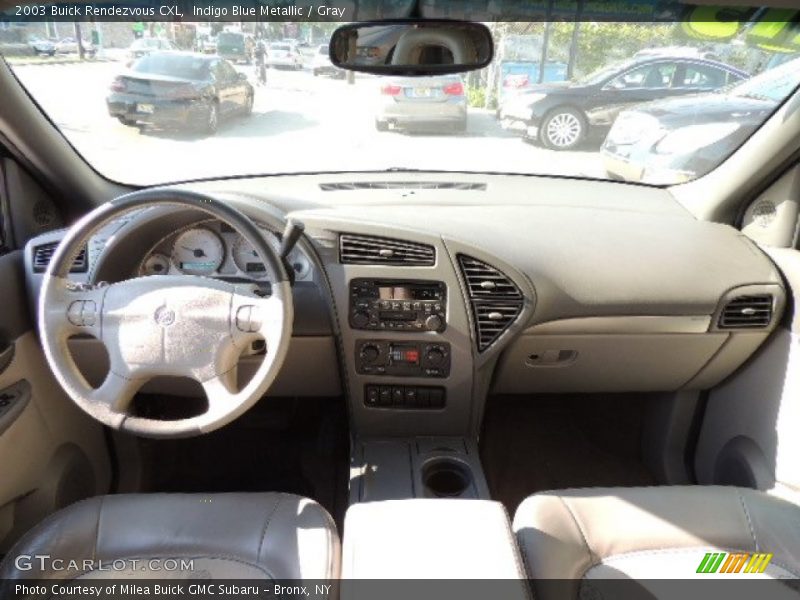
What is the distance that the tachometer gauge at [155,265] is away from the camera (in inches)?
88.0

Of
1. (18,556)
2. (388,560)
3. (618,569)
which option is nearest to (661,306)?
(618,569)

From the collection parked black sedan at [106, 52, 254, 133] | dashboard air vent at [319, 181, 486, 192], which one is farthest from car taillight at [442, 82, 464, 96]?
parked black sedan at [106, 52, 254, 133]

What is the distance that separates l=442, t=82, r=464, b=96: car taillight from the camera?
286 centimetres

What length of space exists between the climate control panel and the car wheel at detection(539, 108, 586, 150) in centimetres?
125

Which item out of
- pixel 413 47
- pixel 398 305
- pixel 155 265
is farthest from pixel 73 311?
pixel 413 47

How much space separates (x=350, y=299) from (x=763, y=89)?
1.82 m

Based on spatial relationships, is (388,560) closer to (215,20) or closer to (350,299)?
(350,299)

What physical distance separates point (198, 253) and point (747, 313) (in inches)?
76.0

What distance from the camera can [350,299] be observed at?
222 centimetres

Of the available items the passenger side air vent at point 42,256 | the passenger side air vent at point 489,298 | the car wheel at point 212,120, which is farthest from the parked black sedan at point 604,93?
the passenger side air vent at point 42,256

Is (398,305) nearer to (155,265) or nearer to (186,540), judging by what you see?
(155,265)

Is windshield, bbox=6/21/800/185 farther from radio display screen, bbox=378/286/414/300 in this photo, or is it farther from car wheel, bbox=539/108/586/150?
radio display screen, bbox=378/286/414/300

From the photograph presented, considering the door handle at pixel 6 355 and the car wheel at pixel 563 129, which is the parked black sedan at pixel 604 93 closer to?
the car wheel at pixel 563 129

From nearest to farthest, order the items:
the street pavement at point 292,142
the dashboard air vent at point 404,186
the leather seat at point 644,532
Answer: the leather seat at point 644,532
the dashboard air vent at point 404,186
the street pavement at point 292,142
